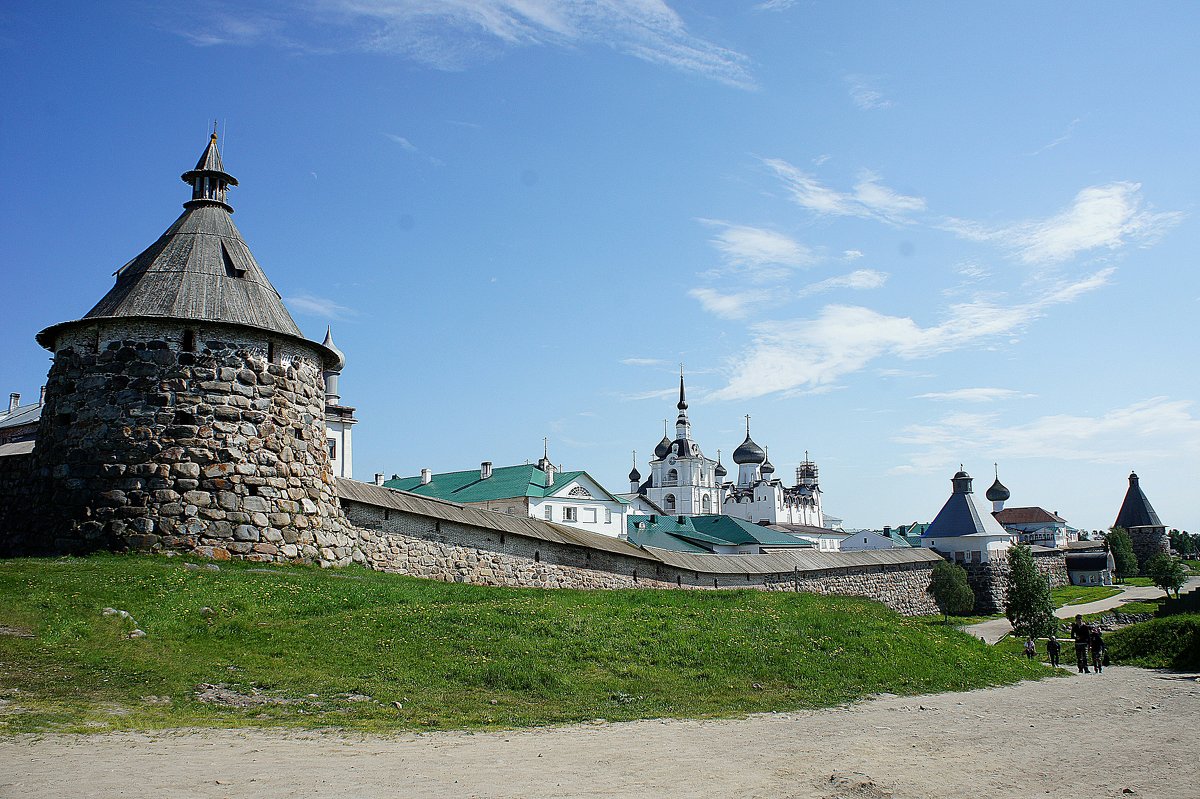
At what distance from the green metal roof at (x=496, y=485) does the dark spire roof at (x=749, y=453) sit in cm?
6461

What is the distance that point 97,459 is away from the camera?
15.4 metres

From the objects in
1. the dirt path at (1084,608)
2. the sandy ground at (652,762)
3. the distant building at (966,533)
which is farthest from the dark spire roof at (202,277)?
the distant building at (966,533)

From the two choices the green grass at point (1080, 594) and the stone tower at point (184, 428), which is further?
the green grass at point (1080, 594)

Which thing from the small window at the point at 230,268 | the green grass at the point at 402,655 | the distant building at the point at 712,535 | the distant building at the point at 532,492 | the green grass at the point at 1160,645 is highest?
the small window at the point at 230,268

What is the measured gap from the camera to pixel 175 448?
15.5 metres

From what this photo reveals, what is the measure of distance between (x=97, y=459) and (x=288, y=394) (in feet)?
11.3

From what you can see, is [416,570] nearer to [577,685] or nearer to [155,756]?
[577,685]

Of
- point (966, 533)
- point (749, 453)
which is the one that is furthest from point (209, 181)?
point (749, 453)

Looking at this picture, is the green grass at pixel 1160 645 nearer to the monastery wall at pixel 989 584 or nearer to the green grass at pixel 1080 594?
the monastery wall at pixel 989 584

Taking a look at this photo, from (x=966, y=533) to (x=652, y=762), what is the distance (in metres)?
53.5

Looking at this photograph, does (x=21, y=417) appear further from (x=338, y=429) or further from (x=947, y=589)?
(x=947, y=589)

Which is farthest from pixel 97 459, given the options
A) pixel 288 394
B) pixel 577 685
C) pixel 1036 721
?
pixel 1036 721

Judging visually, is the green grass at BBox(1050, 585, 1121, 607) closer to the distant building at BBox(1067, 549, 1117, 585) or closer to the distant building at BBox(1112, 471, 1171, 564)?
the distant building at BBox(1067, 549, 1117, 585)

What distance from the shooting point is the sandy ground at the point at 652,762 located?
5926 mm
